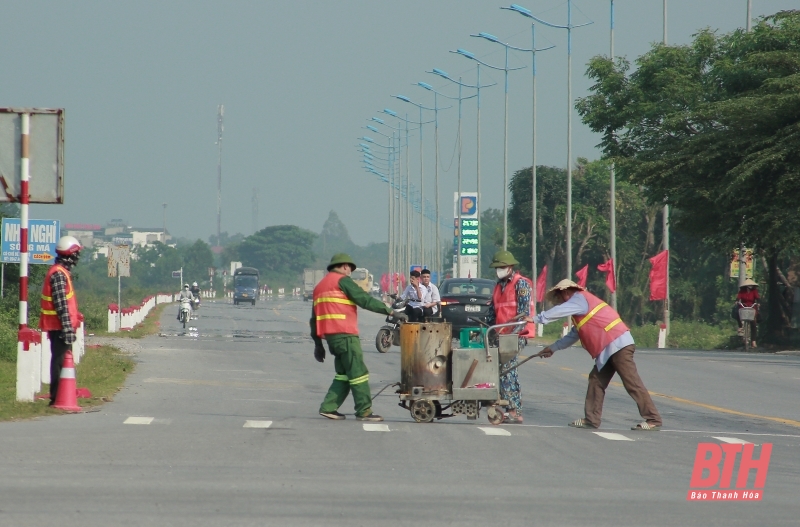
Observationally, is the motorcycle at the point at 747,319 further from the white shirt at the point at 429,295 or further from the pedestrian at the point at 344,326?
the pedestrian at the point at 344,326


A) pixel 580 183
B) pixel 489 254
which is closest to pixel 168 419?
pixel 580 183

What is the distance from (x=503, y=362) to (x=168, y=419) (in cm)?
346

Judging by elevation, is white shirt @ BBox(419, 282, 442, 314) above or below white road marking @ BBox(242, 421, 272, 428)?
above

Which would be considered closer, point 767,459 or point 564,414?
point 767,459

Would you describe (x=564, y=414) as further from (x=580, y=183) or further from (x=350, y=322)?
(x=580, y=183)

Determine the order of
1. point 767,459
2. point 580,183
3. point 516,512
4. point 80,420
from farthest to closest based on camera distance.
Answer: point 580,183 < point 80,420 < point 767,459 < point 516,512

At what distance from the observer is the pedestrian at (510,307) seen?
14102mm

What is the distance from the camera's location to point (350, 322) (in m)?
→ 13.8

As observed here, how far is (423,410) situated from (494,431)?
868mm

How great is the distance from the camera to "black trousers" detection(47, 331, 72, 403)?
14.4m

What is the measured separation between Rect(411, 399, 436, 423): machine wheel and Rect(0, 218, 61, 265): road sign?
70.2 ft

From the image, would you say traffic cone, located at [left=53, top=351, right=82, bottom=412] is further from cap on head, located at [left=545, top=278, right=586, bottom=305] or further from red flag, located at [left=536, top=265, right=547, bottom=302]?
red flag, located at [left=536, top=265, right=547, bottom=302]

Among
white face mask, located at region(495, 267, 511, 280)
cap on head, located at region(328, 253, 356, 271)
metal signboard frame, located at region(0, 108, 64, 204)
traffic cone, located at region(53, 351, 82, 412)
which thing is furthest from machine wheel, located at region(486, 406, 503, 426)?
metal signboard frame, located at region(0, 108, 64, 204)

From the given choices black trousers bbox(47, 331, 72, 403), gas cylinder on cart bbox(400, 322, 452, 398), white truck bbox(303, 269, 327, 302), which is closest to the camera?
gas cylinder on cart bbox(400, 322, 452, 398)
